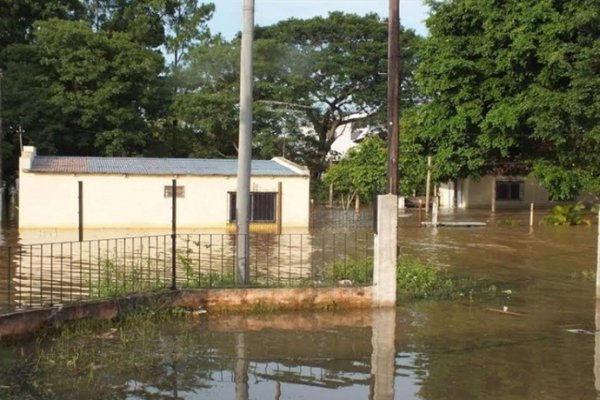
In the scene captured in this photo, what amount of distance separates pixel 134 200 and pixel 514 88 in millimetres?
15592

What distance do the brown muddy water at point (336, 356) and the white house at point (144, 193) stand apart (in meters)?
17.9

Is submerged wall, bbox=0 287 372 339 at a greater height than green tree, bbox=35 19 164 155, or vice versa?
green tree, bbox=35 19 164 155

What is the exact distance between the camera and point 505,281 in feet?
48.1

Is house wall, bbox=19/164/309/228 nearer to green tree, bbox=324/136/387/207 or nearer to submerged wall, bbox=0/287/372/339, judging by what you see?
green tree, bbox=324/136/387/207

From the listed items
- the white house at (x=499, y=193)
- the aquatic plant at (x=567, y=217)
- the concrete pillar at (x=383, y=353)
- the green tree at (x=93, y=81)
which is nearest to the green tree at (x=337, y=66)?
the white house at (x=499, y=193)

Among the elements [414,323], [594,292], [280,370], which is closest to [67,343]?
[280,370]

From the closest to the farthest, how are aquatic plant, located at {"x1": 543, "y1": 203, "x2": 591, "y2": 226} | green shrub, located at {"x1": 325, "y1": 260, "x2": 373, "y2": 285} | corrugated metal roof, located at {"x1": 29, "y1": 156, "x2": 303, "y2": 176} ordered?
green shrub, located at {"x1": 325, "y1": 260, "x2": 373, "y2": 285} < corrugated metal roof, located at {"x1": 29, "y1": 156, "x2": 303, "y2": 176} < aquatic plant, located at {"x1": 543, "y1": 203, "x2": 591, "y2": 226}

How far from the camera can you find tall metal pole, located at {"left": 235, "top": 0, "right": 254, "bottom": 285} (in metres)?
11.2

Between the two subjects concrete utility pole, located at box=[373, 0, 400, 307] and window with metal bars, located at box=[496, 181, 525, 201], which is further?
window with metal bars, located at box=[496, 181, 525, 201]

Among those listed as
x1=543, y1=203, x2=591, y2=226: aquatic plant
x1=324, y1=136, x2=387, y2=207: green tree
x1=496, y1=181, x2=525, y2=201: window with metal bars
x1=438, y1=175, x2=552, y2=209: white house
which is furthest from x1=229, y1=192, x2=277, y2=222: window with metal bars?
x1=496, y1=181, x2=525, y2=201: window with metal bars

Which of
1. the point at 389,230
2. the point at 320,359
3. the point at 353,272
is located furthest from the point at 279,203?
the point at 320,359

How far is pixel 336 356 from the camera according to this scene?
321 inches

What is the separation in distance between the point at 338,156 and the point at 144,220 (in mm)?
26358

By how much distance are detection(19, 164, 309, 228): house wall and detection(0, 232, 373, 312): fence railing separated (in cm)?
505
